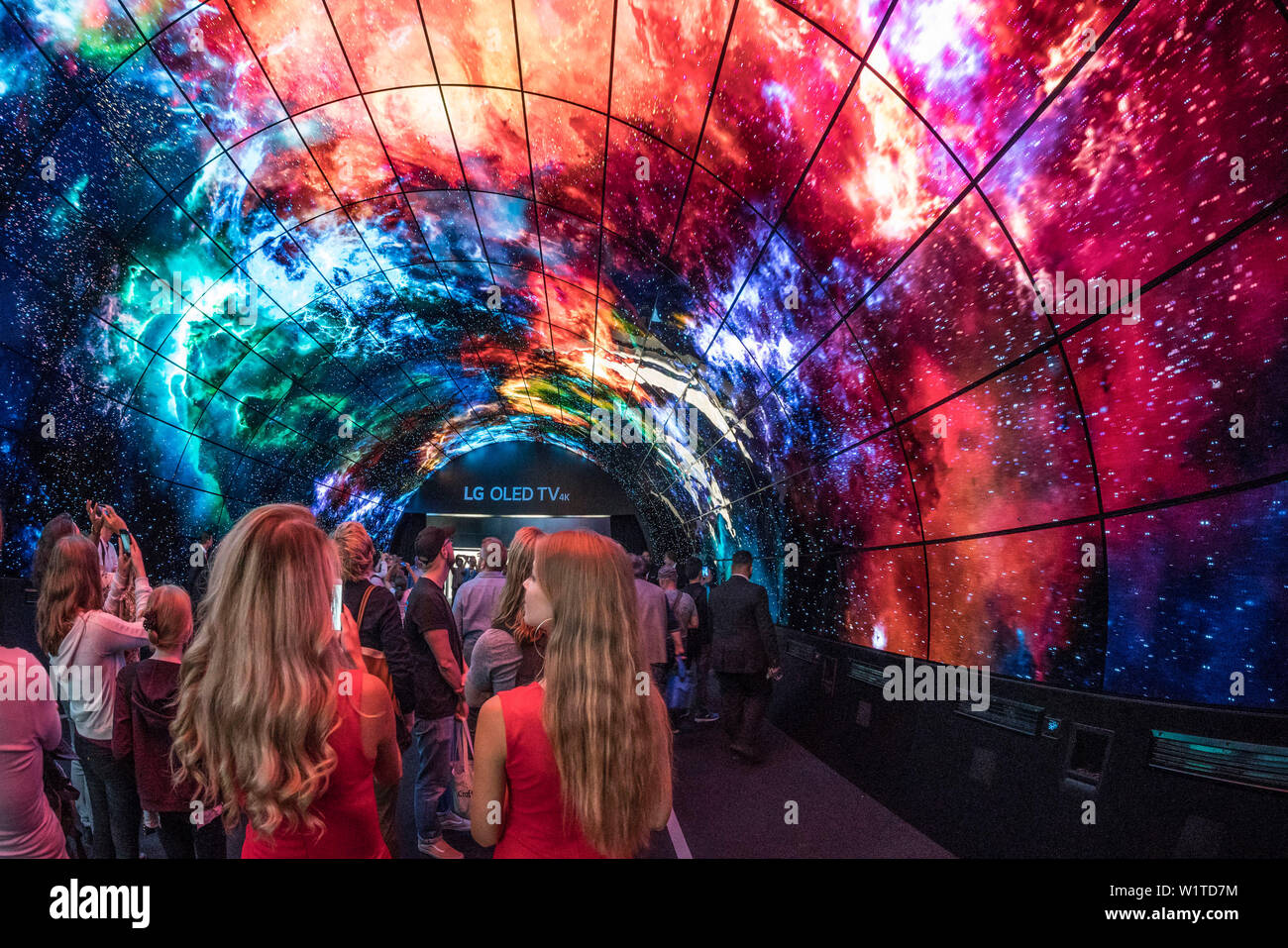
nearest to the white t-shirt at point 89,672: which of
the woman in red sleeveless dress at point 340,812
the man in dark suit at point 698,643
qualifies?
the woman in red sleeveless dress at point 340,812

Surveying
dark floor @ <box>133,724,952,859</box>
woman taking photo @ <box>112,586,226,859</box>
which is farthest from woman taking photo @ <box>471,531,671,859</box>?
dark floor @ <box>133,724,952,859</box>

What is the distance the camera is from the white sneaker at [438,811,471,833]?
5977 millimetres

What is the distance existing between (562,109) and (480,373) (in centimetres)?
1319

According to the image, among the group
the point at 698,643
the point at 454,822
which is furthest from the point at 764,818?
the point at 698,643

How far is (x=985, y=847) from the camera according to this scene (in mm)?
5266

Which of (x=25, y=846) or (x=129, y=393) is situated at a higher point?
(x=129, y=393)

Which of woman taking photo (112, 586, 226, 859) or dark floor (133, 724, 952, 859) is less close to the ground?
woman taking photo (112, 586, 226, 859)

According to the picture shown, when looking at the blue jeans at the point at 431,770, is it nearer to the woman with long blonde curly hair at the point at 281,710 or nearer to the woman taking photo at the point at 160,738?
the woman taking photo at the point at 160,738

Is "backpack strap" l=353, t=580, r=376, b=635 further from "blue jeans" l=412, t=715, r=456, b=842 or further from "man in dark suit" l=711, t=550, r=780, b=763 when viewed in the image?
"man in dark suit" l=711, t=550, r=780, b=763

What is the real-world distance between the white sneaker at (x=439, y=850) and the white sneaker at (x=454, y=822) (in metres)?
0.66

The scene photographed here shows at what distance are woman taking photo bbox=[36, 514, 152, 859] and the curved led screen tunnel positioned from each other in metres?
5.81

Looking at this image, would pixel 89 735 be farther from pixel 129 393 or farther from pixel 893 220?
pixel 129 393

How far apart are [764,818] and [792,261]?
5471mm

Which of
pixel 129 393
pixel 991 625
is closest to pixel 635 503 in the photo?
pixel 129 393
